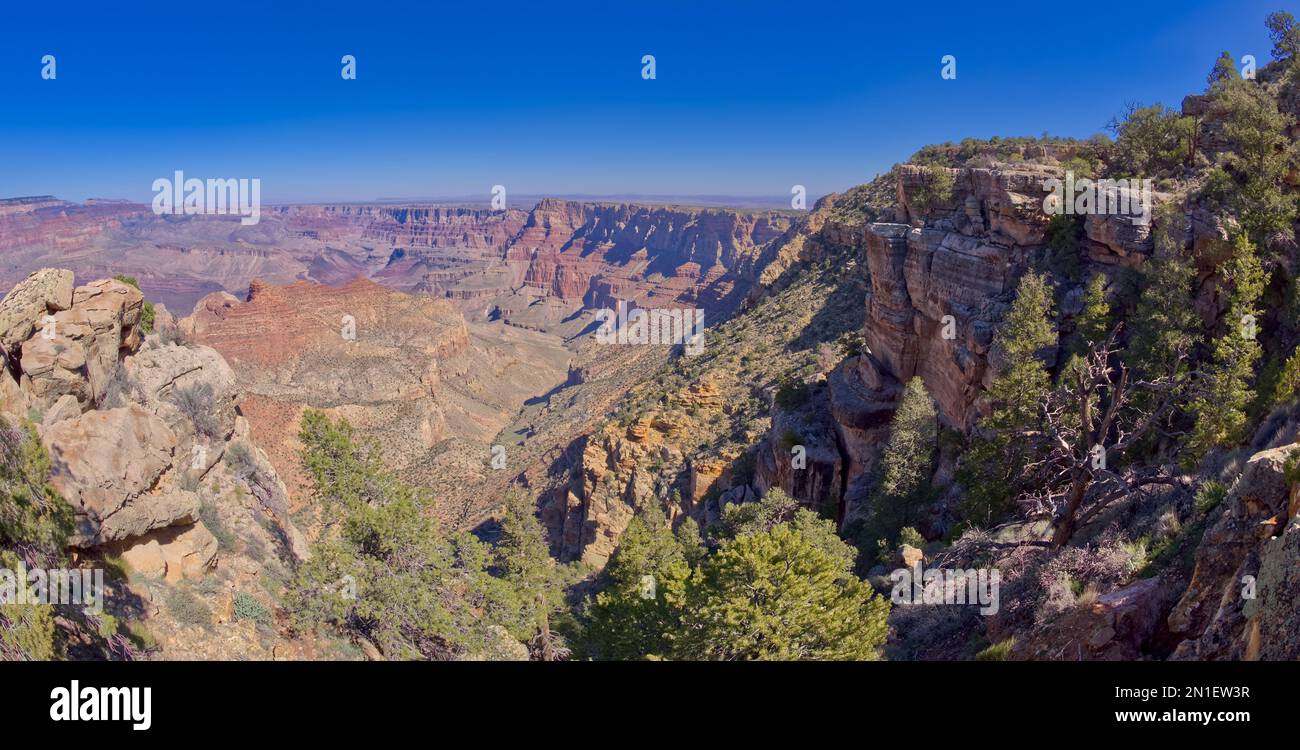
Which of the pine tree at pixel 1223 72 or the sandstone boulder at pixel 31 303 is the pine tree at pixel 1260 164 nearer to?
the pine tree at pixel 1223 72

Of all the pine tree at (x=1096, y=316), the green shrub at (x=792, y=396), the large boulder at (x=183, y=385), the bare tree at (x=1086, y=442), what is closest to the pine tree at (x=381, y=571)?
the large boulder at (x=183, y=385)

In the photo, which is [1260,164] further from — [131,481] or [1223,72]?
[131,481]

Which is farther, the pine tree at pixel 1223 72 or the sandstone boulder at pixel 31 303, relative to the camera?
the pine tree at pixel 1223 72

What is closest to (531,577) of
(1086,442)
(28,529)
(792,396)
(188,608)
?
(188,608)

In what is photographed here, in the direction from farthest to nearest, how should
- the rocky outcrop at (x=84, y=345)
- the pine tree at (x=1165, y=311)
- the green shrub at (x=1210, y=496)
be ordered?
the pine tree at (x=1165, y=311) → the rocky outcrop at (x=84, y=345) → the green shrub at (x=1210, y=496)

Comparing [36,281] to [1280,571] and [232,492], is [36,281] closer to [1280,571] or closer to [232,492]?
[232,492]

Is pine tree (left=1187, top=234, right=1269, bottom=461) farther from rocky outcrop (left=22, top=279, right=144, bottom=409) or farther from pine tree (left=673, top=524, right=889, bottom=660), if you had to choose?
rocky outcrop (left=22, top=279, right=144, bottom=409)

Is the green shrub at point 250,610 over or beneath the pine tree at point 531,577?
over

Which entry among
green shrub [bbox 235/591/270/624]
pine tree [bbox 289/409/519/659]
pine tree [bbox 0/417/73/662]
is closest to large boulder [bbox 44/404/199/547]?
pine tree [bbox 0/417/73/662]

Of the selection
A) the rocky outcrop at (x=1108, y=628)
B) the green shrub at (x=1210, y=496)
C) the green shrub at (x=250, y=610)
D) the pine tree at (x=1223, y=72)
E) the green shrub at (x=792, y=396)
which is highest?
the pine tree at (x=1223, y=72)

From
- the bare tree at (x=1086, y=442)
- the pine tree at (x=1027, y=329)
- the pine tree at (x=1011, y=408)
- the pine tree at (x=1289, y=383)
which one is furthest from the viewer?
the pine tree at (x=1027, y=329)
